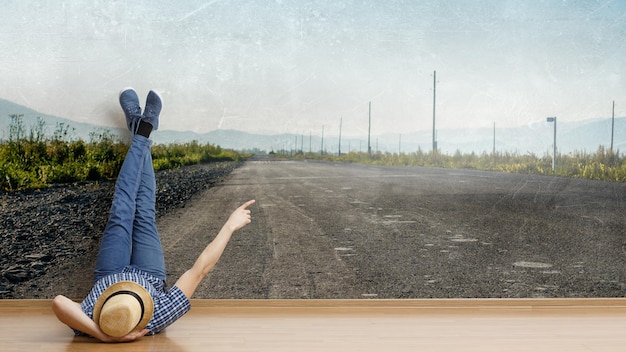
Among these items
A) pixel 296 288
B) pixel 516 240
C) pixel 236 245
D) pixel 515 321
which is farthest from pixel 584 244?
pixel 236 245

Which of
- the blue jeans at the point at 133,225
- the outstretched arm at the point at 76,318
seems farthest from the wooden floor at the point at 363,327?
the blue jeans at the point at 133,225

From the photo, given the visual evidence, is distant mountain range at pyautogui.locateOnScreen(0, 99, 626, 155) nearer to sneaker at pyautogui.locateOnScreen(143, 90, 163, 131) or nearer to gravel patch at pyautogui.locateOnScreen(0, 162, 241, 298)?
gravel patch at pyautogui.locateOnScreen(0, 162, 241, 298)

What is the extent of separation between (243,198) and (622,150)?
6.57 ft

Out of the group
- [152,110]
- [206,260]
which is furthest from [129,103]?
[206,260]

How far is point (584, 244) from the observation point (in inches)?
117

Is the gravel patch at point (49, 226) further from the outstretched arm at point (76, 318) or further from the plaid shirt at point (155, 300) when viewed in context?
the outstretched arm at point (76, 318)

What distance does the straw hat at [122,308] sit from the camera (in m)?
1.73

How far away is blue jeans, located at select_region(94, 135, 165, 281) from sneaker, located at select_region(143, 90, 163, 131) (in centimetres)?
10

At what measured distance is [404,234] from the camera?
9.90 ft

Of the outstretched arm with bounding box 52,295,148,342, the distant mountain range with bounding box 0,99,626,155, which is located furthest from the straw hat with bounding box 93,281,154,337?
the distant mountain range with bounding box 0,99,626,155

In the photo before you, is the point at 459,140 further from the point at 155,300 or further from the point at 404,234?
the point at 155,300

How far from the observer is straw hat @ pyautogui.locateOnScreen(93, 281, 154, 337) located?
1731 millimetres

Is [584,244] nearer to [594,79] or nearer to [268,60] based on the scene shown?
[594,79]

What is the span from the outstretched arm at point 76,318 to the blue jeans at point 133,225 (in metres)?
0.24
